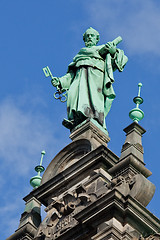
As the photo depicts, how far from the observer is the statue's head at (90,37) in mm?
26875

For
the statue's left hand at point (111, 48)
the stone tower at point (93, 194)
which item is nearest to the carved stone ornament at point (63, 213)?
the stone tower at point (93, 194)

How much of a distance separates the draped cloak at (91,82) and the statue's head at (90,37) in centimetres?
30

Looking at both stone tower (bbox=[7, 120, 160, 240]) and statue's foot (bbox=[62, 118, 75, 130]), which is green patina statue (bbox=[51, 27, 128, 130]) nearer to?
statue's foot (bbox=[62, 118, 75, 130])

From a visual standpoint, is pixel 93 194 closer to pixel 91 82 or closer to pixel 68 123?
pixel 68 123

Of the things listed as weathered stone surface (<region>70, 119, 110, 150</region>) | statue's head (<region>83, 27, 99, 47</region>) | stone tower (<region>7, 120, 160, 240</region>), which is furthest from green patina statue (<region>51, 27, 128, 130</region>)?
→ stone tower (<region>7, 120, 160, 240</region>)

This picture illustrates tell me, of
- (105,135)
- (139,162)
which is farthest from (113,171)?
(105,135)

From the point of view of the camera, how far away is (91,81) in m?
25.5

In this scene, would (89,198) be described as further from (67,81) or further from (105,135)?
(67,81)

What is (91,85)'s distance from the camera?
25422 mm

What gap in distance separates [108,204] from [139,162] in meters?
1.55

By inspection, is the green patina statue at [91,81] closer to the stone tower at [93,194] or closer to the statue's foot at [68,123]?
the statue's foot at [68,123]

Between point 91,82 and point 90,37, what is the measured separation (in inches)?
76.9

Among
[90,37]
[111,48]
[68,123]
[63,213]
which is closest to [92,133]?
[68,123]

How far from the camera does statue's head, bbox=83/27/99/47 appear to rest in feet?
88.2
